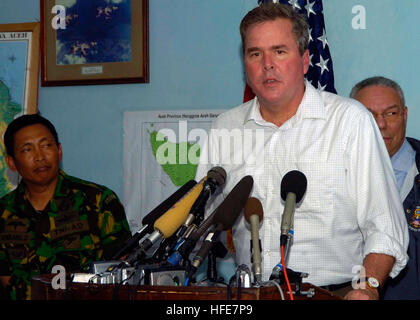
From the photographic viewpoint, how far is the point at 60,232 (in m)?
3.27

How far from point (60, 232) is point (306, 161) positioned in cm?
152

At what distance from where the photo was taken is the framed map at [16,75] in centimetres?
401

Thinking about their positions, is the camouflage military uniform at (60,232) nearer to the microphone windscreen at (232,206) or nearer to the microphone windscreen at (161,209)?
the microphone windscreen at (161,209)

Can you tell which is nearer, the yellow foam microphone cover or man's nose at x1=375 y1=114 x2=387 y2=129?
the yellow foam microphone cover

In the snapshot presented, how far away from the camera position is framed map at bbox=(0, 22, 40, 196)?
4.01 m

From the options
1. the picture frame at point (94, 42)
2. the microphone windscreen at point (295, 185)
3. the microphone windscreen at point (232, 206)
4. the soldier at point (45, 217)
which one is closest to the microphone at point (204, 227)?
the microphone windscreen at point (232, 206)

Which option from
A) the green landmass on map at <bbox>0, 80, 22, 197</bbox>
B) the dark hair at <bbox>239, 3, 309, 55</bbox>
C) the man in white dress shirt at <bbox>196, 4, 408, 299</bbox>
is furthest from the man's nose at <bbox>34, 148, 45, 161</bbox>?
the dark hair at <bbox>239, 3, 309, 55</bbox>

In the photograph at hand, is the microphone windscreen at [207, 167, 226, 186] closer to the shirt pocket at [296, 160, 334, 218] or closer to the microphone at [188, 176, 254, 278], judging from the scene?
the microphone at [188, 176, 254, 278]

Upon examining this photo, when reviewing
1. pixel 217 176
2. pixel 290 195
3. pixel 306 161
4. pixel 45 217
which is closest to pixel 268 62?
pixel 306 161

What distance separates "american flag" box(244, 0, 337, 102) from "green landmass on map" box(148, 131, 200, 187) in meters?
0.86

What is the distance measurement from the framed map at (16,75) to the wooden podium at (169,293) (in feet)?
7.98

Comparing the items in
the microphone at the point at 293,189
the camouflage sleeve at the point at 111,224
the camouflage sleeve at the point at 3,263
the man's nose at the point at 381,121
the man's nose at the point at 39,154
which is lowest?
the camouflage sleeve at the point at 3,263

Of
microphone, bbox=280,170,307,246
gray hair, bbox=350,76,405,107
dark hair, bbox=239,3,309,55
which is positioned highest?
dark hair, bbox=239,3,309,55

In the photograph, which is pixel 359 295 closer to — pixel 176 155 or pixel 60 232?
pixel 60 232
